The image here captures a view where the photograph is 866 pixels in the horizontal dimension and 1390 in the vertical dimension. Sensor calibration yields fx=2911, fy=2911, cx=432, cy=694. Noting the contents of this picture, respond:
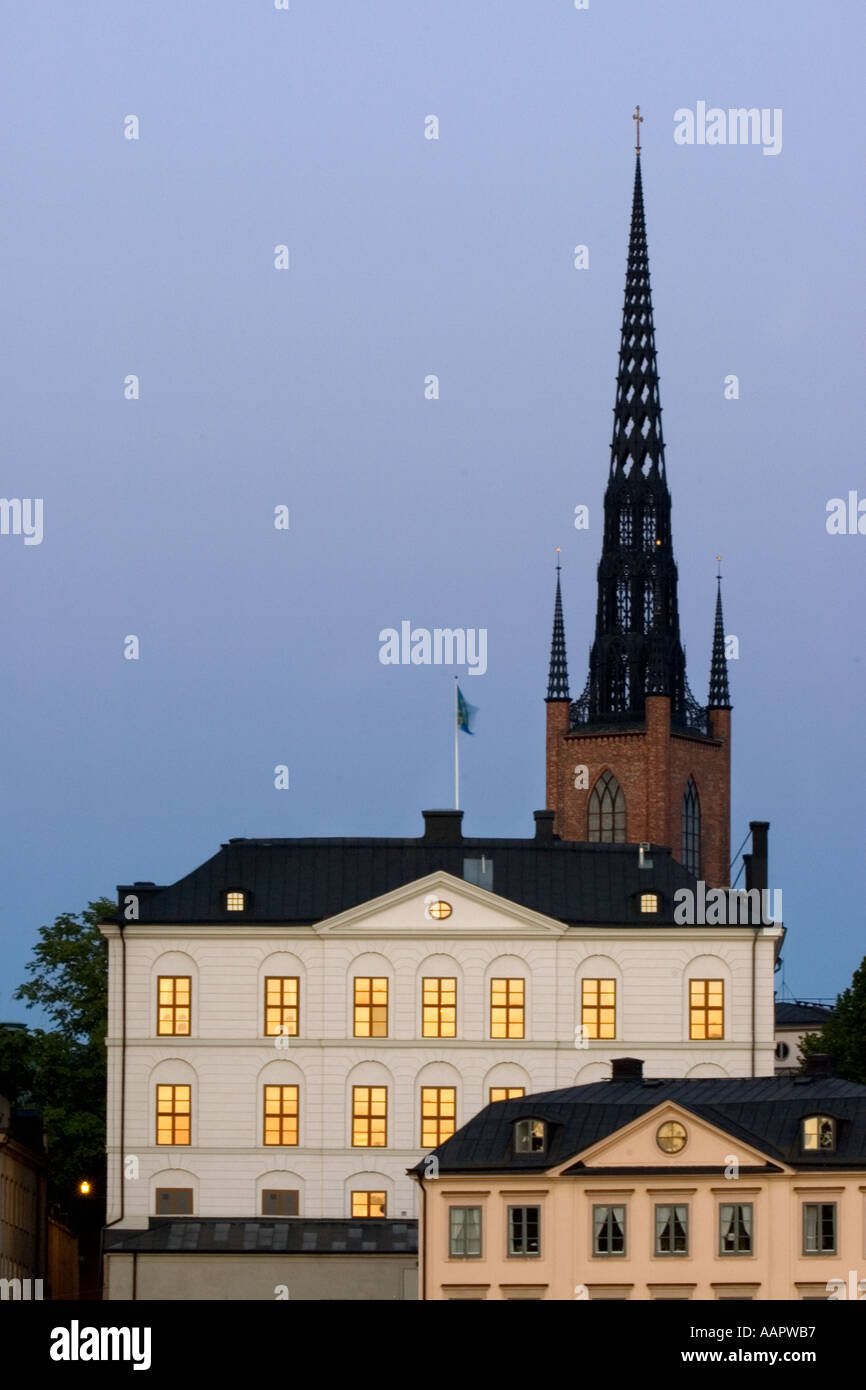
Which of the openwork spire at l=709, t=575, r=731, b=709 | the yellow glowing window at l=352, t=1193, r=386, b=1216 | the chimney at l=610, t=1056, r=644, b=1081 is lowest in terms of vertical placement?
the yellow glowing window at l=352, t=1193, r=386, b=1216

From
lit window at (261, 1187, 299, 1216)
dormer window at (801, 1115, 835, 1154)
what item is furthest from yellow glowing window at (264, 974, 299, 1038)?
dormer window at (801, 1115, 835, 1154)

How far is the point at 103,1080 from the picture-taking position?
336 feet

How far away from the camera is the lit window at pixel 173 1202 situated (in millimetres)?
88812

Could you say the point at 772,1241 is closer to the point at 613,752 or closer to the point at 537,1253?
the point at 537,1253

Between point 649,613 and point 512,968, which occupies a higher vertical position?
point 649,613

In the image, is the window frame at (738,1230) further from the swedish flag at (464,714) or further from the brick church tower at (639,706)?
the brick church tower at (639,706)

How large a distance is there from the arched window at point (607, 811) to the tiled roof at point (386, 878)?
5600 centimetres

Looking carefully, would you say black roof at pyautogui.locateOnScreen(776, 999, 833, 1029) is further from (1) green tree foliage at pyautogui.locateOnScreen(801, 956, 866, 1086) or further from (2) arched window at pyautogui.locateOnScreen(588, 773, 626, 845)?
(1) green tree foliage at pyautogui.locateOnScreen(801, 956, 866, 1086)

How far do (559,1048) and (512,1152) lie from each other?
11.2 m

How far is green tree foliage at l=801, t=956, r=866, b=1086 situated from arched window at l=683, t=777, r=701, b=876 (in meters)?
40.7

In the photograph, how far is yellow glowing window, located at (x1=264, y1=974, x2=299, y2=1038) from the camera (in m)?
90.4

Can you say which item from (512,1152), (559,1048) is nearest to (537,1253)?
(512,1152)

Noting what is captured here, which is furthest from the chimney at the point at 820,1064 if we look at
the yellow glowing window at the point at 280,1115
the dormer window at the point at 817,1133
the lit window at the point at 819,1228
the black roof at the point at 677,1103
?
the yellow glowing window at the point at 280,1115
